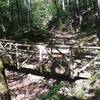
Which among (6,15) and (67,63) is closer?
(67,63)

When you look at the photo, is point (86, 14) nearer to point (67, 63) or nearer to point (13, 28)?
point (13, 28)

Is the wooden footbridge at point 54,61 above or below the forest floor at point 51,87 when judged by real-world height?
above

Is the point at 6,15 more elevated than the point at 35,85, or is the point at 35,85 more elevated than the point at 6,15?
the point at 6,15

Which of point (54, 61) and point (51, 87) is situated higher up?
point (54, 61)

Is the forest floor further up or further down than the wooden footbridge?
further down

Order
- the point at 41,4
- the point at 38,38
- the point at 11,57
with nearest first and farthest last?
the point at 11,57, the point at 38,38, the point at 41,4

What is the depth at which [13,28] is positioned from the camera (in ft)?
103

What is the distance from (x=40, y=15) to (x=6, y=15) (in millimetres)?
15395

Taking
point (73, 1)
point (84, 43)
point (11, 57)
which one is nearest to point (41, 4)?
point (73, 1)

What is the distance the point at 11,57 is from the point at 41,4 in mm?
39734

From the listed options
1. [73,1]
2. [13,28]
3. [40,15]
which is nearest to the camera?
[13,28]

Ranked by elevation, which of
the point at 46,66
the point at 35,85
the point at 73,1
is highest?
the point at 73,1

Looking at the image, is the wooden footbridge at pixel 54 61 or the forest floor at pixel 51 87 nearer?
the forest floor at pixel 51 87

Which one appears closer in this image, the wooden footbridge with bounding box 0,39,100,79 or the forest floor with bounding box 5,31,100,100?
the forest floor with bounding box 5,31,100,100
